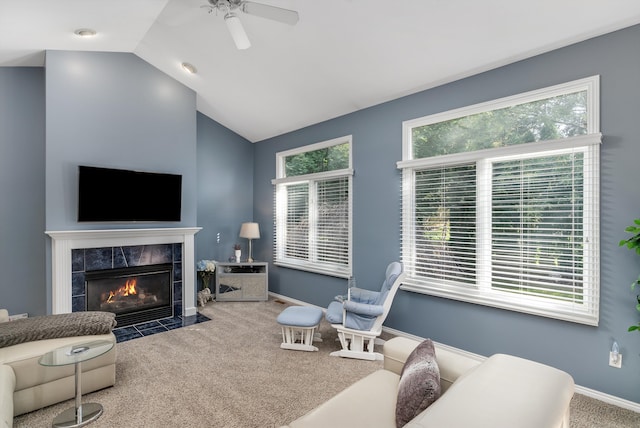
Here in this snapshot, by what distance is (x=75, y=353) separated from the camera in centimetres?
227

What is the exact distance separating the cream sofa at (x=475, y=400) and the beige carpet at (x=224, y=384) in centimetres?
85

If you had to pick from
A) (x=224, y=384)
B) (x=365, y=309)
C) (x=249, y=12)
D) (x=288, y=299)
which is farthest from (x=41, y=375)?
(x=288, y=299)

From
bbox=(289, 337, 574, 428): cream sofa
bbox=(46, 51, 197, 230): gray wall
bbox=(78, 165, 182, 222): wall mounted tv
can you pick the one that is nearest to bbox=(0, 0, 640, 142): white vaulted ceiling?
bbox=(46, 51, 197, 230): gray wall

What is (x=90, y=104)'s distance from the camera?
3.96m

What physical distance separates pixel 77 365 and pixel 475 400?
2507mm

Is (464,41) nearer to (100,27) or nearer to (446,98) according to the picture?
(446,98)

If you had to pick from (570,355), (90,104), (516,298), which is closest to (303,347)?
(516,298)

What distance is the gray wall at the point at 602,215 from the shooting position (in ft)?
7.79

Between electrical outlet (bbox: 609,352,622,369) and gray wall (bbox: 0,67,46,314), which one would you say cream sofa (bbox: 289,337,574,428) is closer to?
electrical outlet (bbox: 609,352,622,369)

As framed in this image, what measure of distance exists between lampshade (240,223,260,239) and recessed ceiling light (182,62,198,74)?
2482 millimetres

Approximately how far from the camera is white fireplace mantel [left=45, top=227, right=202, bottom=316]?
3723mm

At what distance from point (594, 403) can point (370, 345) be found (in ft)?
5.82

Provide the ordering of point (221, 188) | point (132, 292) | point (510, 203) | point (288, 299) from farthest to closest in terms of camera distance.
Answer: point (221, 188), point (288, 299), point (132, 292), point (510, 203)

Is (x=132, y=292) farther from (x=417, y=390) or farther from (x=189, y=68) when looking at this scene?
(x=417, y=390)
